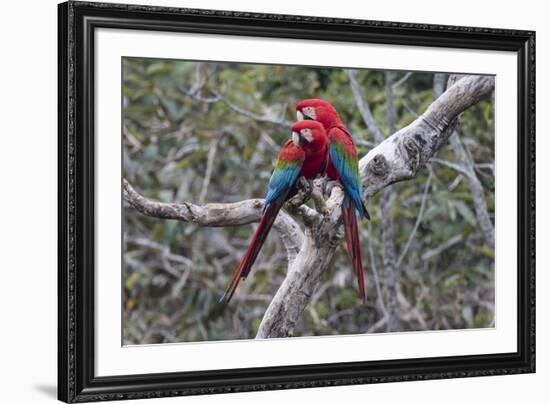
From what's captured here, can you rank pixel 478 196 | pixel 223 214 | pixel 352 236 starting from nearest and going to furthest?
pixel 223 214
pixel 352 236
pixel 478 196

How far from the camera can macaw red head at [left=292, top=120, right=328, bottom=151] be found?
3242 millimetres

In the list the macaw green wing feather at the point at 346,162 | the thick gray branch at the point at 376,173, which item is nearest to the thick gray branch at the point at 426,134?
the thick gray branch at the point at 376,173

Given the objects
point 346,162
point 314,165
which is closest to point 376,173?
point 346,162

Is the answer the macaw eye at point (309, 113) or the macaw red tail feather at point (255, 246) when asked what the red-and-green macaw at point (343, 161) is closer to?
the macaw eye at point (309, 113)

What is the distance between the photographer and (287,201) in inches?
127

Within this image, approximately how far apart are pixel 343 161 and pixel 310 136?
0.42 feet

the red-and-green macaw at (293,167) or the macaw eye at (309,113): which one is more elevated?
the macaw eye at (309,113)

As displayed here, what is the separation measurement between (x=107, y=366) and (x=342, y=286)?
93 cm

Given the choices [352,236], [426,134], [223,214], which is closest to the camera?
[223,214]

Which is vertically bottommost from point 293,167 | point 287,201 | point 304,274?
point 304,274

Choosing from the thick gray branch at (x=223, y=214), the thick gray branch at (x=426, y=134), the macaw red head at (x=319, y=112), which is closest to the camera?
the thick gray branch at (x=223, y=214)

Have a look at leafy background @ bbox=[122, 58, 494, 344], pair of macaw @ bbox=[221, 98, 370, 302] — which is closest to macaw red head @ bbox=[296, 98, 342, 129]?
pair of macaw @ bbox=[221, 98, 370, 302]

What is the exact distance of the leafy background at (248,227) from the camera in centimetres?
346

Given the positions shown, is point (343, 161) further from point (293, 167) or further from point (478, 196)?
point (478, 196)
